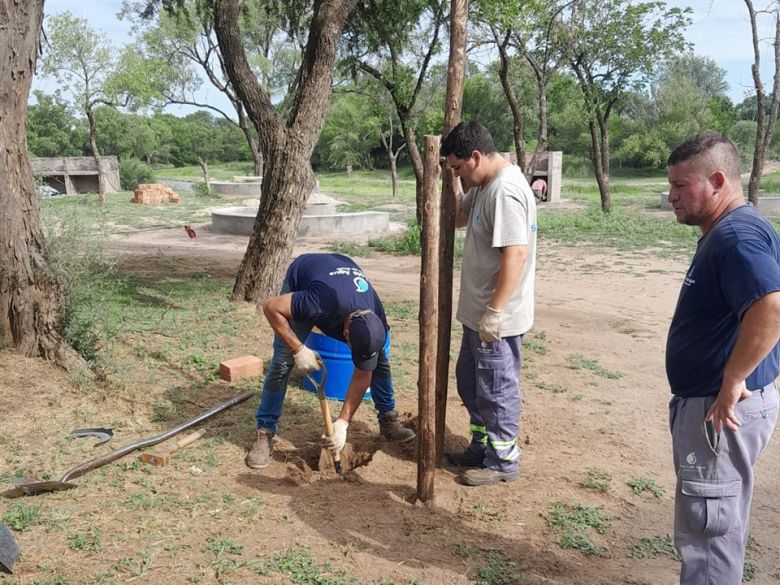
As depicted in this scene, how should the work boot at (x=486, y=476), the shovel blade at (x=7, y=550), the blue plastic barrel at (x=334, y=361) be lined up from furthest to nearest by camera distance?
the blue plastic barrel at (x=334, y=361)
the work boot at (x=486, y=476)
the shovel blade at (x=7, y=550)

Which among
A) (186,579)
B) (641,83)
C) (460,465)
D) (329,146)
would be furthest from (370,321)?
(329,146)

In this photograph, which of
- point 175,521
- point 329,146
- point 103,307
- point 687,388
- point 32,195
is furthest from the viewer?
point 329,146

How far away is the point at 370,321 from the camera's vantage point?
10.7 ft

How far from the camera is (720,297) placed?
6.93ft

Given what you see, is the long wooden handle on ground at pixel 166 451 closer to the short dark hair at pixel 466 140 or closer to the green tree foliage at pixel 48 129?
the short dark hair at pixel 466 140

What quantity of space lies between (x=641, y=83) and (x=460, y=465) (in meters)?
17.3

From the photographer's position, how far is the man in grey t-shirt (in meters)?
3.22

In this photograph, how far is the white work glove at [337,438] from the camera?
3.46m

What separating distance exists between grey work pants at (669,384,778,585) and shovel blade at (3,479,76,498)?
113 inches

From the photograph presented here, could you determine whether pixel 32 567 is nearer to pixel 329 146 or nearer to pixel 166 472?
pixel 166 472

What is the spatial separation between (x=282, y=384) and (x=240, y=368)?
1.39m

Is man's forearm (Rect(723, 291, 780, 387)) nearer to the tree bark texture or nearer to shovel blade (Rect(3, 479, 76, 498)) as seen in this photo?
shovel blade (Rect(3, 479, 76, 498))

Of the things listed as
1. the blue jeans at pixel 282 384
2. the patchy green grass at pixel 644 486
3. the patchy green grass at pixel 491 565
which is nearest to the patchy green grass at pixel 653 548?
the patchy green grass at pixel 644 486

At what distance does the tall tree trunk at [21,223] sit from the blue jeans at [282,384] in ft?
5.33
